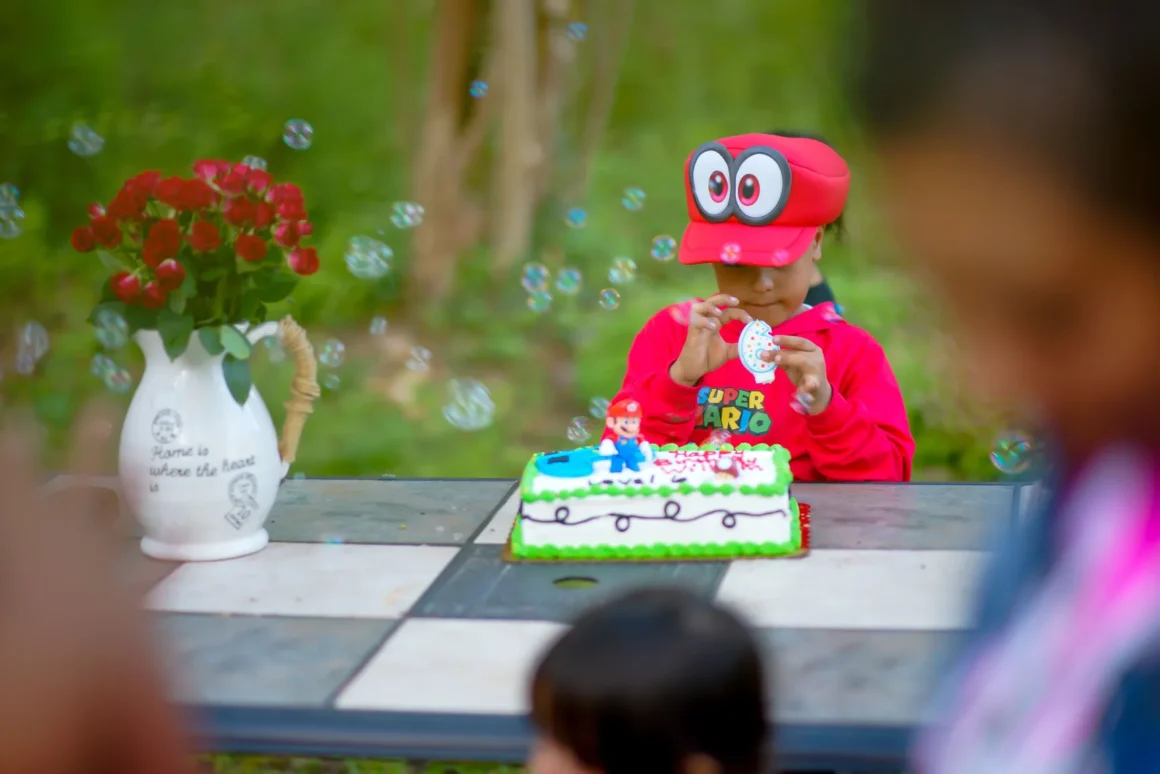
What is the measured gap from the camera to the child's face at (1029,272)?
24.0 inches

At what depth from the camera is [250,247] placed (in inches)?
67.5

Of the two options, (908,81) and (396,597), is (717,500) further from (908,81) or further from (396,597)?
(908,81)

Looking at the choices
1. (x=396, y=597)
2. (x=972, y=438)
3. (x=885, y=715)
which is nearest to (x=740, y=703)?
(x=885, y=715)

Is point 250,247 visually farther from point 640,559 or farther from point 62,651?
point 62,651

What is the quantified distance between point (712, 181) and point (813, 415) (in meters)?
0.41

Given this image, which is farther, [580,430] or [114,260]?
[580,430]

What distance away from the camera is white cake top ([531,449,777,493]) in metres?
1.75

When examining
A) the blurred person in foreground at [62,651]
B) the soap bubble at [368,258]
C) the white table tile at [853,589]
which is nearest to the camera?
the blurred person in foreground at [62,651]

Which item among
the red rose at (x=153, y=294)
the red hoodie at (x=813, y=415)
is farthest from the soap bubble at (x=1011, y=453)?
the red rose at (x=153, y=294)

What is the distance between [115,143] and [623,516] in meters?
4.84

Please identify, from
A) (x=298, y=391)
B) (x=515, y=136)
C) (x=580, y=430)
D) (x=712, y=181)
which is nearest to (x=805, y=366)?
(x=712, y=181)

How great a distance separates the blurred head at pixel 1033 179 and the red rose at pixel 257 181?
122cm

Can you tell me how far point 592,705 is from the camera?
961 mm

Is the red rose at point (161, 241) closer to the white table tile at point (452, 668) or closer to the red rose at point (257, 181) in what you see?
the red rose at point (257, 181)
